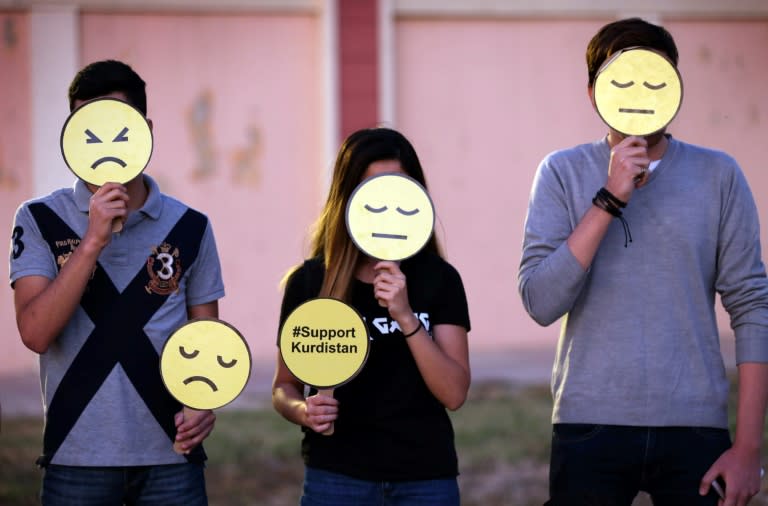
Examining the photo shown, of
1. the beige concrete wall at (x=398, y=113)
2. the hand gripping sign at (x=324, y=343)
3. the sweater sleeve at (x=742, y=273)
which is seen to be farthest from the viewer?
the beige concrete wall at (x=398, y=113)

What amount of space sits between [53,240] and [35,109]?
5293mm

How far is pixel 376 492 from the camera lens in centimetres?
247

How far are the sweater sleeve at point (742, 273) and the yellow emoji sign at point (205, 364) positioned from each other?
43.5 inches

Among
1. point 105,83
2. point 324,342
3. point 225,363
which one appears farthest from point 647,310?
point 105,83

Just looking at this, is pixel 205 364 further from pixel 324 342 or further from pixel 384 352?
pixel 384 352

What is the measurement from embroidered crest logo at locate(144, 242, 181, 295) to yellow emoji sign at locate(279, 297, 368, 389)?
316mm

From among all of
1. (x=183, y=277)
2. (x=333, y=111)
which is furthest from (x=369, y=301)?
(x=333, y=111)

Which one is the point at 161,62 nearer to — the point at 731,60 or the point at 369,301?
the point at 731,60

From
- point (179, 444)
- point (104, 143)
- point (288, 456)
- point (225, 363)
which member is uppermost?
point (104, 143)

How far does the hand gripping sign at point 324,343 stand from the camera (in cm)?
244

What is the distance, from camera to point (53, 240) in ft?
8.37

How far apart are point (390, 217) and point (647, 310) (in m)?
0.61

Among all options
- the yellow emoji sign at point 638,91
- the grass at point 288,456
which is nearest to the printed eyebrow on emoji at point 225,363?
the yellow emoji sign at point 638,91

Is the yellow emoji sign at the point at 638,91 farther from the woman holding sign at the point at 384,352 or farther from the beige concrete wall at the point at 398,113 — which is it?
the beige concrete wall at the point at 398,113
